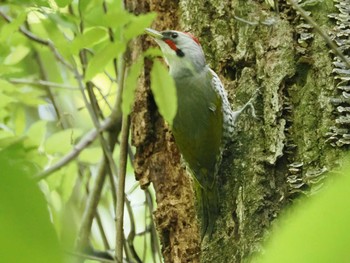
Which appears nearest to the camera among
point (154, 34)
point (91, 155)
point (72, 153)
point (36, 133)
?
point (154, 34)

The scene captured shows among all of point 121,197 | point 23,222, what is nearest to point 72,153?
point 121,197

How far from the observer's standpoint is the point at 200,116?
207 cm

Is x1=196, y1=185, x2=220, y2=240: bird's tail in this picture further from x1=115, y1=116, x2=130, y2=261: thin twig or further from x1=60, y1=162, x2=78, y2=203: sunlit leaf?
x1=60, y1=162, x2=78, y2=203: sunlit leaf

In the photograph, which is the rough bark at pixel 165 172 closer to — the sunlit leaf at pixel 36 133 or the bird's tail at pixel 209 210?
the bird's tail at pixel 209 210

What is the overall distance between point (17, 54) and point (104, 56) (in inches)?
60.7

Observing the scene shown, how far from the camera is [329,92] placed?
1539mm

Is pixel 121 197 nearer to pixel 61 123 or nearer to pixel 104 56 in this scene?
pixel 104 56

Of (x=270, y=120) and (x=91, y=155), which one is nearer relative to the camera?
(x=270, y=120)

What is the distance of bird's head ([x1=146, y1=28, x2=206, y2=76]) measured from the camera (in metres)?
1.96

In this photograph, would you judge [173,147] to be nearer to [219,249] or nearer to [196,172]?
[196,172]

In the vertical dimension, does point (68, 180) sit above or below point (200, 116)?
below

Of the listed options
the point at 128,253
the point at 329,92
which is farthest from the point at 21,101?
the point at 329,92

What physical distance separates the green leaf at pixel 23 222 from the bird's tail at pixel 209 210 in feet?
4.76

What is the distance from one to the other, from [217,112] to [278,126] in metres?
0.47
